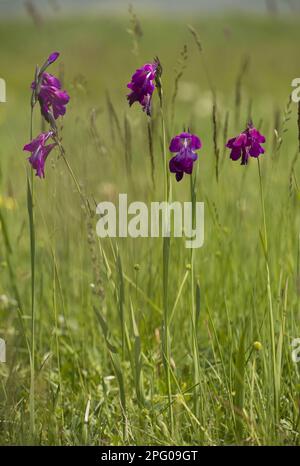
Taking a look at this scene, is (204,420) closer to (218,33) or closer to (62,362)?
(62,362)

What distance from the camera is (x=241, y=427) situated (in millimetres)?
1792

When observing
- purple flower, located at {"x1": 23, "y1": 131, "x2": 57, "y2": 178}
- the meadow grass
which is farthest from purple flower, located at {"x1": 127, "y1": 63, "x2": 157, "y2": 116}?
purple flower, located at {"x1": 23, "y1": 131, "x2": 57, "y2": 178}

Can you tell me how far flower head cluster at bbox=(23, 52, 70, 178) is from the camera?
1644 mm

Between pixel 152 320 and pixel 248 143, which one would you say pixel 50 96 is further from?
pixel 152 320

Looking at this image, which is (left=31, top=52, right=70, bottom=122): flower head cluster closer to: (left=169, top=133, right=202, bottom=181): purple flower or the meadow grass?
the meadow grass

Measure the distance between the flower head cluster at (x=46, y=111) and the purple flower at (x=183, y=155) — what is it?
274 mm

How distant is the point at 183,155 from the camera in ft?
5.42

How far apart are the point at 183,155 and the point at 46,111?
0.33m

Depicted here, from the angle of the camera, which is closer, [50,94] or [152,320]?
[50,94]

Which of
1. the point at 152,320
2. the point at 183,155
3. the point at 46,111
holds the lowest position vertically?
the point at 152,320

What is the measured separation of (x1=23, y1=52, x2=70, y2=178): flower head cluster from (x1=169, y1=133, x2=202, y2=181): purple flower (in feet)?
0.90

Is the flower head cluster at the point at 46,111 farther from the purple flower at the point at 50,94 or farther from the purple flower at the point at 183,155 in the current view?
the purple flower at the point at 183,155

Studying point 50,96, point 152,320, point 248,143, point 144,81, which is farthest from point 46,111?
point 152,320

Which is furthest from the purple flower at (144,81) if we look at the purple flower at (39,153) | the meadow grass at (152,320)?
the purple flower at (39,153)
